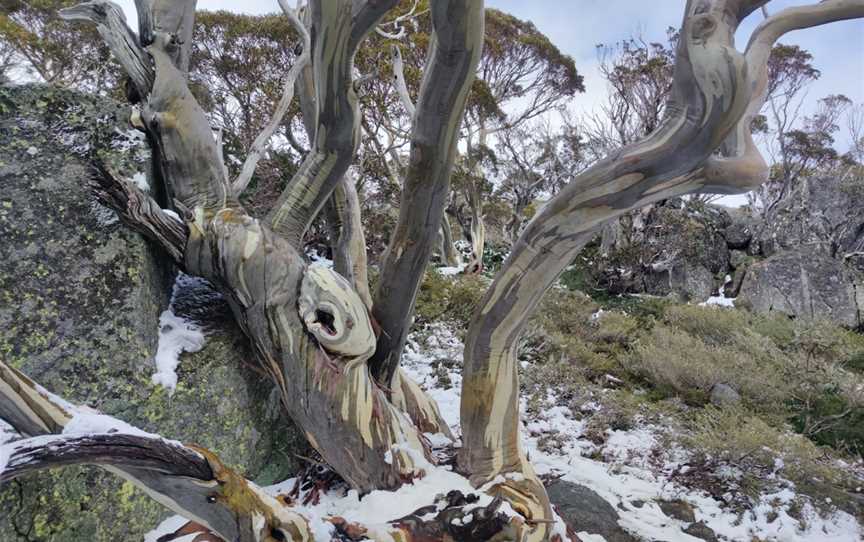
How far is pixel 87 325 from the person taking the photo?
1.64m

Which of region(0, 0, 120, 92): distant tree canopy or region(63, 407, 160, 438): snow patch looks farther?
region(0, 0, 120, 92): distant tree canopy

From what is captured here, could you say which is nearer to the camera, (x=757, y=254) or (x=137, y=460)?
(x=137, y=460)

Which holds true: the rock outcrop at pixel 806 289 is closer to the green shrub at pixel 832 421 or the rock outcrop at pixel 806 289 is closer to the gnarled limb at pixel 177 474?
the green shrub at pixel 832 421

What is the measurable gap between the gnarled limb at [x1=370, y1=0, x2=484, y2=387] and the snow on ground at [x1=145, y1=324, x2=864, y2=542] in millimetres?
572

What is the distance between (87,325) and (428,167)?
141 cm

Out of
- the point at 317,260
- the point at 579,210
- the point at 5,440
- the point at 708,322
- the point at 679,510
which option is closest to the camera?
the point at 5,440

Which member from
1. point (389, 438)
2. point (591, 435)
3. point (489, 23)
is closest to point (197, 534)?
point (389, 438)

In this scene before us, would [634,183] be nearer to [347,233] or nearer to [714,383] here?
[347,233]

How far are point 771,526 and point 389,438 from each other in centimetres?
227

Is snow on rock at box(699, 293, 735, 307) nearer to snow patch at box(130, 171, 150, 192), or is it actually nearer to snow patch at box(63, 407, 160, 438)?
snow patch at box(130, 171, 150, 192)

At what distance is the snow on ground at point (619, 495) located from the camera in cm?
171

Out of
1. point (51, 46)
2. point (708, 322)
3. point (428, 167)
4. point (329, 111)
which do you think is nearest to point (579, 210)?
point (428, 167)

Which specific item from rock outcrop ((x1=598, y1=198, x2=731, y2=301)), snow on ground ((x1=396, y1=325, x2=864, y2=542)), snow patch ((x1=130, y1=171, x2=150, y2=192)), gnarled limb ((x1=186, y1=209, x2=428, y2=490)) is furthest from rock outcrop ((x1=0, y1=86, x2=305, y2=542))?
rock outcrop ((x1=598, y1=198, x2=731, y2=301))

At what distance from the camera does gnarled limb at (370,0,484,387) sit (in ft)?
4.50
